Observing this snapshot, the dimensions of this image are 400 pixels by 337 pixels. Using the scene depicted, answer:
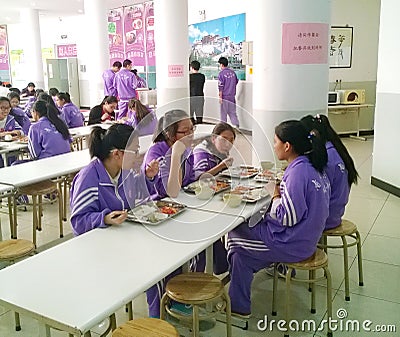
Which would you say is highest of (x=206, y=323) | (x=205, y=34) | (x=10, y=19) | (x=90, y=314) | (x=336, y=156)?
(x=10, y=19)

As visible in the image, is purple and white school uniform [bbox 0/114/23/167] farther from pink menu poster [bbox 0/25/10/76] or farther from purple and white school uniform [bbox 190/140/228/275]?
pink menu poster [bbox 0/25/10/76]

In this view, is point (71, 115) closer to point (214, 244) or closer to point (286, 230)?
point (214, 244)

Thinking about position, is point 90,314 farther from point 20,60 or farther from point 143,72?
point 20,60

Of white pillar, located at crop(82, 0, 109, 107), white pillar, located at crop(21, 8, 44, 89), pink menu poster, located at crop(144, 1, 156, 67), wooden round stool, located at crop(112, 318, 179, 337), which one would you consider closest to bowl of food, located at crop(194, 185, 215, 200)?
wooden round stool, located at crop(112, 318, 179, 337)

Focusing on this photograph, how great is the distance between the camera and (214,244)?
2832mm

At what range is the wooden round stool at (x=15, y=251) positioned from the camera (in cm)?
246

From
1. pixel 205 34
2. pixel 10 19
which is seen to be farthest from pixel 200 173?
pixel 10 19

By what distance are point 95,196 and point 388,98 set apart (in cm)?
394

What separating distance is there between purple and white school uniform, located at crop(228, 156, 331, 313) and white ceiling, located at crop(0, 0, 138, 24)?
8528mm

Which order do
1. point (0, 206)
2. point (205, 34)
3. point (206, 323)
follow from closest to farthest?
point (206, 323) < point (0, 206) < point (205, 34)

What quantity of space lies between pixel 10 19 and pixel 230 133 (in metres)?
13.1

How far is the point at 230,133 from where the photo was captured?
11.0ft

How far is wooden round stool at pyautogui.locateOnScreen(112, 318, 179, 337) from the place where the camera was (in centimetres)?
160

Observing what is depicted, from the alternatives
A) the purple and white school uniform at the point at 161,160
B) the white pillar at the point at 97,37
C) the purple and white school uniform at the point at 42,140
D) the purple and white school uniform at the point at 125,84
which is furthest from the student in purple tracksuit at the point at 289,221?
the white pillar at the point at 97,37
